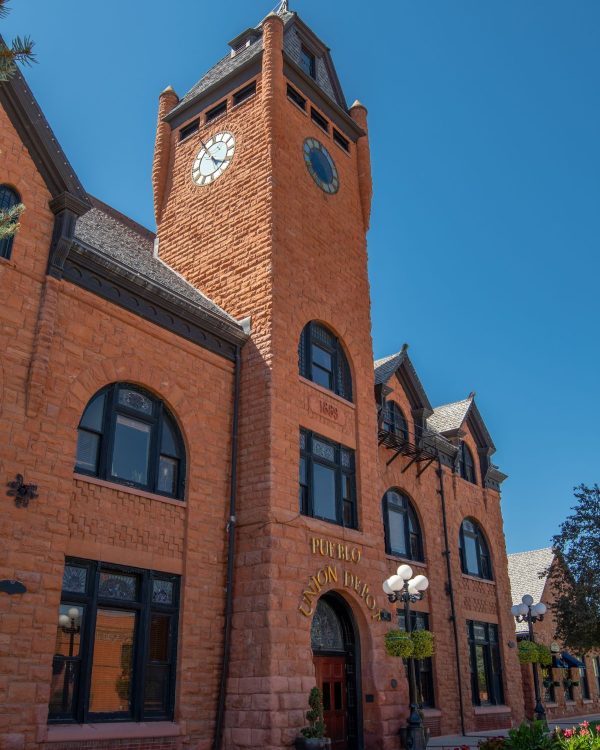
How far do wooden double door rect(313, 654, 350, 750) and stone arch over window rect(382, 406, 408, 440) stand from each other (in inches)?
378

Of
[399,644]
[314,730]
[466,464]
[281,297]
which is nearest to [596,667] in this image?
[466,464]

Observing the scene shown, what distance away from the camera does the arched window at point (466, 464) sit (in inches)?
1236

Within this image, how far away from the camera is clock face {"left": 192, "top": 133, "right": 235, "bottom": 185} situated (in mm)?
22969

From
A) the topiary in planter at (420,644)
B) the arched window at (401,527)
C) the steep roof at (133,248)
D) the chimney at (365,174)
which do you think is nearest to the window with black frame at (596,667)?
the arched window at (401,527)

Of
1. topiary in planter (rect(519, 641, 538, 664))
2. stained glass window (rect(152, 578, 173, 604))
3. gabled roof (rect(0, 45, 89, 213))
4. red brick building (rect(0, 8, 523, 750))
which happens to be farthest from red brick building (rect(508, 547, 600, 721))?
gabled roof (rect(0, 45, 89, 213))

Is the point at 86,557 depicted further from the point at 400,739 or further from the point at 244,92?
the point at 244,92

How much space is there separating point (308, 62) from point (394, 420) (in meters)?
13.2

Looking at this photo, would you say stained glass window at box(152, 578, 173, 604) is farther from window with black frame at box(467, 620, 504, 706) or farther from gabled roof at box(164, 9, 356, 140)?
gabled roof at box(164, 9, 356, 140)

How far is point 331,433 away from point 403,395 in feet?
28.4

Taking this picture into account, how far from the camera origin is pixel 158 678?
14.9 m

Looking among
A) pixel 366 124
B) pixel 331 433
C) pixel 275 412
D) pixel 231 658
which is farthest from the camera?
pixel 366 124

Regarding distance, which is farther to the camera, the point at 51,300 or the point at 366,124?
the point at 366,124


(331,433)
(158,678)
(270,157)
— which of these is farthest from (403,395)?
(158,678)

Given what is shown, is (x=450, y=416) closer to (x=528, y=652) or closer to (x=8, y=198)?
(x=528, y=652)
